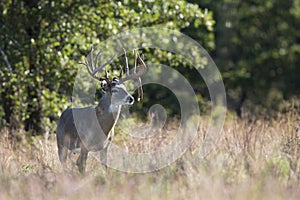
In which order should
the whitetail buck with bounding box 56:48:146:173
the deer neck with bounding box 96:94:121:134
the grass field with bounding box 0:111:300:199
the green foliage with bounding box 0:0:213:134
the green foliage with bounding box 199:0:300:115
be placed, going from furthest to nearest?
the green foliage with bounding box 199:0:300:115 → the green foliage with bounding box 0:0:213:134 → the deer neck with bounding box 96:94:121:134 → the whitetail buck with bounding box 56:48:146:173 → the grass field with bounding box 0:111:300:199

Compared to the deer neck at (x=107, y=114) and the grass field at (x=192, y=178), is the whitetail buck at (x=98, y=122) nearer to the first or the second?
the deer neck at (x=107, y=114)

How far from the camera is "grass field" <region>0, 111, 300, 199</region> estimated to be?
6434 mm

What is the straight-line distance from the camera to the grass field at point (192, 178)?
21.1ft

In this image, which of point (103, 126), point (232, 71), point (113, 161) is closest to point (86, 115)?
point (103, 126)

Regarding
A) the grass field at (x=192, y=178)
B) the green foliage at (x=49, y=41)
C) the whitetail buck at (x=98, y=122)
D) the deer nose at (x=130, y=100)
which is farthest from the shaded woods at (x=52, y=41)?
the grass field at (x=192, y=178)

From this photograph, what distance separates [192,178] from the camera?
22.3ft

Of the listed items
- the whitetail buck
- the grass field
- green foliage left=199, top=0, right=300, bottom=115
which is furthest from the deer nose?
green foliage left=199, top=0, right=300, bottom=115

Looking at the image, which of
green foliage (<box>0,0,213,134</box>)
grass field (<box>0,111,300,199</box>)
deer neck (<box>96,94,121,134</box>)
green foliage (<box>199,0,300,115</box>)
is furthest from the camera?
green foliage (<box>199,0,300,115</box>)

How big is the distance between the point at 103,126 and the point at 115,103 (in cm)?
36

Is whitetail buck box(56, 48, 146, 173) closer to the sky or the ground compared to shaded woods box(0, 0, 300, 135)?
closer to the ground

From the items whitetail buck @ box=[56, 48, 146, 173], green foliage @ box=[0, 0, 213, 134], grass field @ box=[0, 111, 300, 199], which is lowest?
grass field @ box=[0, 111, 300, 199]

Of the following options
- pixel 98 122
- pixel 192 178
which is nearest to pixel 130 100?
pixel 98 122

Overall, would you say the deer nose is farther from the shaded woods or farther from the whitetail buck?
the shaded woods

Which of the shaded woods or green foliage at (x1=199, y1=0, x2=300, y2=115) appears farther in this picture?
green foliage at (x1=199, y1=0, x2=300, y2=115)
